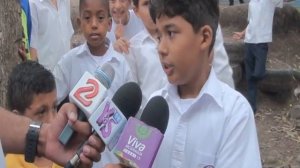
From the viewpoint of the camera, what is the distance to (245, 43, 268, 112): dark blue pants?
7.68 metres

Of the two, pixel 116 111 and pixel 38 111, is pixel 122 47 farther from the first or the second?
pixel 116 111

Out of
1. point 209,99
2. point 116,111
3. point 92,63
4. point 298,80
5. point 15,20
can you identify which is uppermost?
point 116,111

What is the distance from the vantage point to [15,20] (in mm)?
4090

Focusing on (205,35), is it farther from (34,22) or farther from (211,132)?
(34,22)

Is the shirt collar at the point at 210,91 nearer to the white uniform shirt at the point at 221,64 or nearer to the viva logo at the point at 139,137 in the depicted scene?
the viva logo at the point at 139,137

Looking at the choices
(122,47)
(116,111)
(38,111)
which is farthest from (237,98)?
(122,47)

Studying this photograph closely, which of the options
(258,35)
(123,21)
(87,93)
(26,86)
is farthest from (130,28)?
(258,35)

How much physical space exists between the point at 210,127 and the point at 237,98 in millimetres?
139

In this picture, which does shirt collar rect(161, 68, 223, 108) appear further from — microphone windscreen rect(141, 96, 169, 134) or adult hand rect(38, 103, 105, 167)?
adult hand rect(38, 103, 105, 167)

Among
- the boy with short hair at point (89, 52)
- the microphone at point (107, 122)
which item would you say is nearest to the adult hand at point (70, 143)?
the microphone at point (107, 122)

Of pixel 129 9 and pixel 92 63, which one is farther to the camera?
pixel 129 9

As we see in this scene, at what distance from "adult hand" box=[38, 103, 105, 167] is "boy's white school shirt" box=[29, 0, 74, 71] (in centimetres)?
265

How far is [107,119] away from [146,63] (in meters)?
2.02

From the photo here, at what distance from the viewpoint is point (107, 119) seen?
2.05 metres
